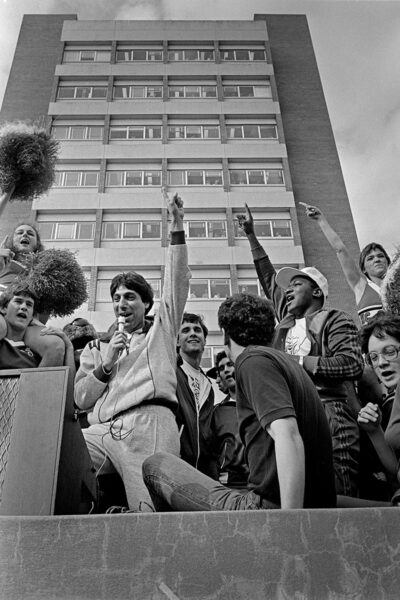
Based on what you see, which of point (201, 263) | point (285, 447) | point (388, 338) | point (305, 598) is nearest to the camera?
point (305, 598)

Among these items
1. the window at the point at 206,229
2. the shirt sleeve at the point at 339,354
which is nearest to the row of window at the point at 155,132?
the window at the point at 206,229

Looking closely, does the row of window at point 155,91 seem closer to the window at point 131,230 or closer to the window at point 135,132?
the window at point 135,132

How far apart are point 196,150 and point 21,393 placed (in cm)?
2812

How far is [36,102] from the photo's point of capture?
31.2 m

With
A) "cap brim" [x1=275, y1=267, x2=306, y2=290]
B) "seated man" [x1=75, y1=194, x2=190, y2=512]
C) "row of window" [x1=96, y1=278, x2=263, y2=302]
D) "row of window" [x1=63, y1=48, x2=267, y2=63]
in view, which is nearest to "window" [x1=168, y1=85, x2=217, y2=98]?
"row of window" [x1=63, y1=48, x2=267, y2=63]

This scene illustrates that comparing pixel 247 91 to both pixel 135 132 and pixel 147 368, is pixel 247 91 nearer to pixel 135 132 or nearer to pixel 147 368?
pixel 135 132

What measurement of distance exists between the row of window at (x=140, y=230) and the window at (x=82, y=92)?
8.07 meters

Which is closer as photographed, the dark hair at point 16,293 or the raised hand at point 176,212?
the raised hand at point 176,212

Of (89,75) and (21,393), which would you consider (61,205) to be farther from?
(21,393)

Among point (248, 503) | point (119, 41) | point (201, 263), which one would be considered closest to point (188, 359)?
point (248, 503)

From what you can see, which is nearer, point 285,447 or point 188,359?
point 285,447

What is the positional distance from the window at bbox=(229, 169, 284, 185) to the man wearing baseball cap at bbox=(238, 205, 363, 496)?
969 inches

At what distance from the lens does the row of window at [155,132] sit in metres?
29.7

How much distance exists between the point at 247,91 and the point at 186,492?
31.8 m
